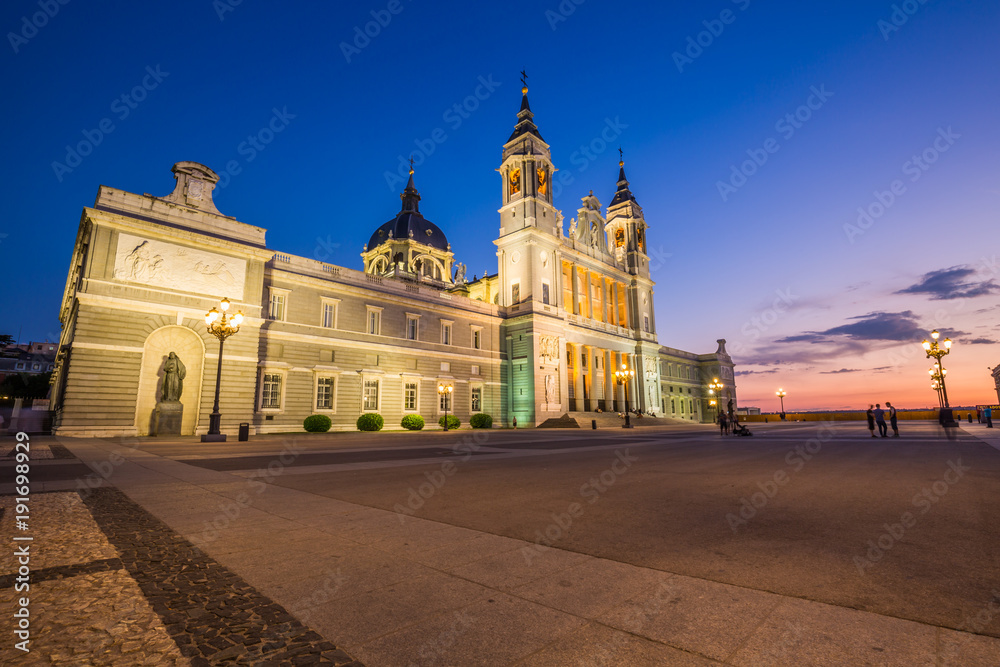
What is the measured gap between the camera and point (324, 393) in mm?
30312

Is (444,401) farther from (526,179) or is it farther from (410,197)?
(410,197)

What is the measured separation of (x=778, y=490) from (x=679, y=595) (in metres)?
5.02

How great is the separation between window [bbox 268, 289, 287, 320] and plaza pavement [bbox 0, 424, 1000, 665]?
2666 cm

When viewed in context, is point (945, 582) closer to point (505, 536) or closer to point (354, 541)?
point (505, 536)

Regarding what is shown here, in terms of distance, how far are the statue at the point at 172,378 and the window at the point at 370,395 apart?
11.3m

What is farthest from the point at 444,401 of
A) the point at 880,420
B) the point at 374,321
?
the point at 880,420

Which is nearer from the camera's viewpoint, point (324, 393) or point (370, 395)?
point (324, 393)

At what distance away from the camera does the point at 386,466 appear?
10.2 metres

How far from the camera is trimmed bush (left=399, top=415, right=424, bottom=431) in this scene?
3262 centimetres

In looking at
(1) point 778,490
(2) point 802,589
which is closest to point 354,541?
(2) point 802,589

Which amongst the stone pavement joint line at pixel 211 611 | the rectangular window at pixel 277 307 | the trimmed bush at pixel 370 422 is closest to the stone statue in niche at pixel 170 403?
the rectangular window at pixel 277 307

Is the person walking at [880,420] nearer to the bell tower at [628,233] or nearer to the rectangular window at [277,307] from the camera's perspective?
the rectangular window at [277,307]

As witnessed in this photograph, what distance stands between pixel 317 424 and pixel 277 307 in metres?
7.85

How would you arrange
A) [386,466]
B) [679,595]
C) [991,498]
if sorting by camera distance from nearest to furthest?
[679,595] → [991,498] → [386,466]
